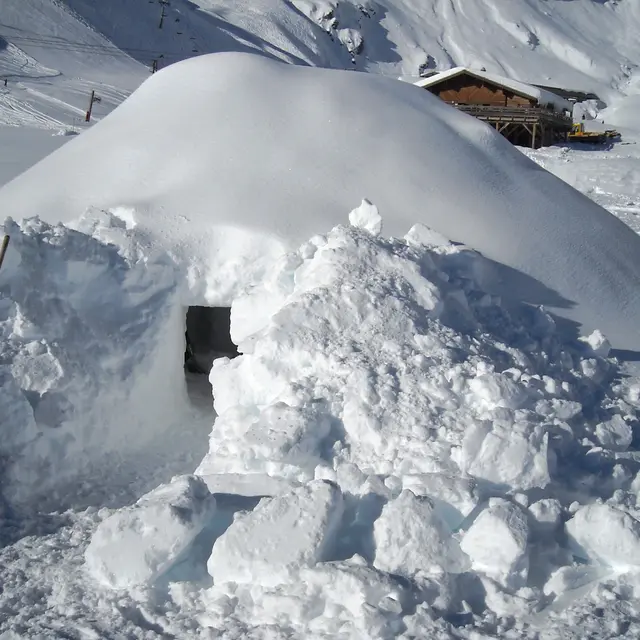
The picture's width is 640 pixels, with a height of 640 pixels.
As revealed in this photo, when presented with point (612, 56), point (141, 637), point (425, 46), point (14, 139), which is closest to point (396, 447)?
point (141, 637)

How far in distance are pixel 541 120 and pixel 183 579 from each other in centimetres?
2293

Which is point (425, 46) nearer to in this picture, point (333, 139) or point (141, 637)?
point (333, 139)

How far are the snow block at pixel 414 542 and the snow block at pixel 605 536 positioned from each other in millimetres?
630

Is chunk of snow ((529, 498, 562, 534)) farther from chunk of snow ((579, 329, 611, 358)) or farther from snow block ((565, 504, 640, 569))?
chunk of snow ((579, 329, 611, 358))

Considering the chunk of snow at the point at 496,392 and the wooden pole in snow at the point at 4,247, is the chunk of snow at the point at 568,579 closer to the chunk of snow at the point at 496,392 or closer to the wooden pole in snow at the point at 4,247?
the chunk of snow at the point at 496,392

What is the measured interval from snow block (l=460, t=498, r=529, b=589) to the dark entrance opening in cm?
404

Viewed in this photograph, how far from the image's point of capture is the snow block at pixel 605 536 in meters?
3.61

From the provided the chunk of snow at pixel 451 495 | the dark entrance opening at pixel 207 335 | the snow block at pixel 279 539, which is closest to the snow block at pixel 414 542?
the chunk of snow at pixel 451 495

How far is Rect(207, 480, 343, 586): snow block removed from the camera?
3.45 m

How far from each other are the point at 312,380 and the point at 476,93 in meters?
23.6

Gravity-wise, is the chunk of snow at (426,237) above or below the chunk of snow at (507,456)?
above

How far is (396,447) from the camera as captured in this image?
14.1ft

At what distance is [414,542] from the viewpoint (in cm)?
354

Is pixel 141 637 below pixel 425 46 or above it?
A: below
